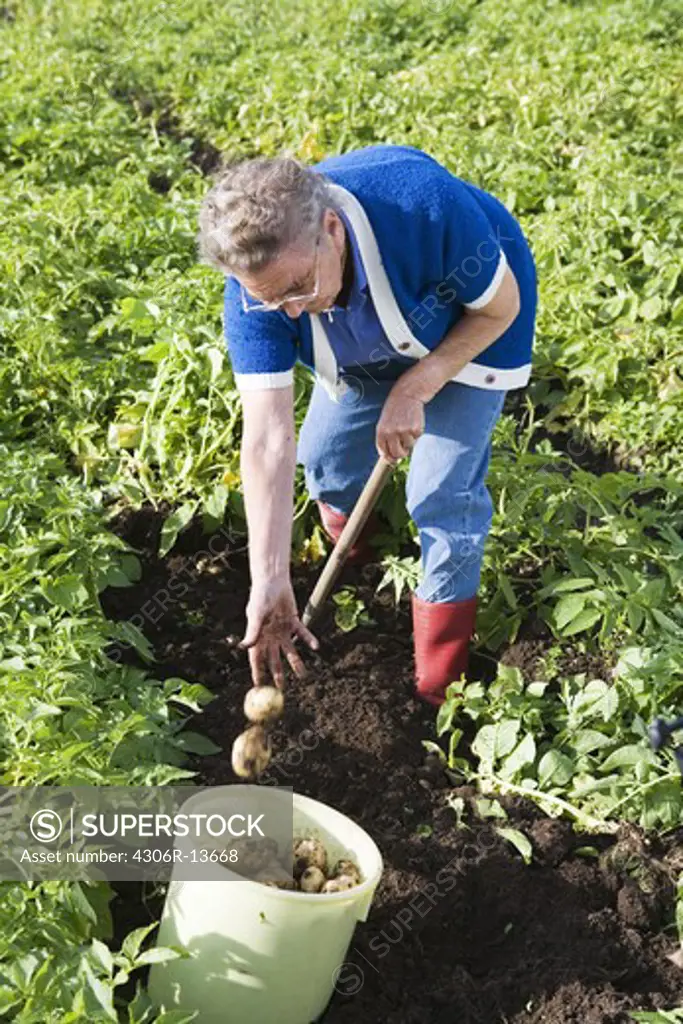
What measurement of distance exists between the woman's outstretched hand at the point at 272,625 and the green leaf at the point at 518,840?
22.0 inches

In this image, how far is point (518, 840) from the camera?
9.52 ft

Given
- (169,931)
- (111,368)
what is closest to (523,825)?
(169,931)

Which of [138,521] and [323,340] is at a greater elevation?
[323,340]

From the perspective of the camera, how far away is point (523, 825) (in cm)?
298

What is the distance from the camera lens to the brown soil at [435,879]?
8.71 ft

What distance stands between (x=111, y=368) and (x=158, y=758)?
1669 millimetres

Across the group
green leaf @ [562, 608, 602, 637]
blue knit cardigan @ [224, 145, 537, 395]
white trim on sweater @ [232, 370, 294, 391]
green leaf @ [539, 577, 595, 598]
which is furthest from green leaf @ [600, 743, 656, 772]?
white trim on sweater @ [232, 370, 294, 391]

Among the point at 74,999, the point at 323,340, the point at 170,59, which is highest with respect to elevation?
the point at 323,340

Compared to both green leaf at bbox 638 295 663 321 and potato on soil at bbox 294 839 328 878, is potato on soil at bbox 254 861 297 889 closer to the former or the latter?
potato on soil at bbox 294 839 328 878

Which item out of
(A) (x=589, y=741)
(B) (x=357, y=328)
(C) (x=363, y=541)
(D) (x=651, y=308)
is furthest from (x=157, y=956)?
(D) (x=651, y=308)

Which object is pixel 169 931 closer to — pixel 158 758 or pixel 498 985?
pixel 158 758

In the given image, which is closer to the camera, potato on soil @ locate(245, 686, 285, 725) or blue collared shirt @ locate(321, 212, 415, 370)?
blue collared shirt @ locate(321, 212, 415, 370)

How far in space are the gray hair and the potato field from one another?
2.92ft

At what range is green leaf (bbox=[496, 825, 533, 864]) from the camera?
113 inches
